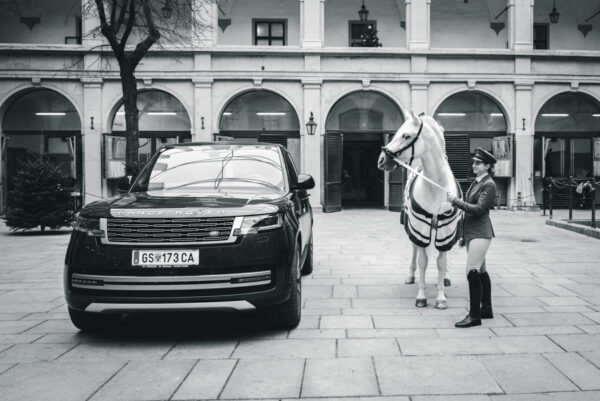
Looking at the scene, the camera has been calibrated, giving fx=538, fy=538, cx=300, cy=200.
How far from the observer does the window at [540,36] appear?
24.1 m

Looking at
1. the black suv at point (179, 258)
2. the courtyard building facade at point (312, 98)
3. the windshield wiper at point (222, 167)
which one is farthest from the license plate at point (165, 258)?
the courtyard building facade at point (312, 98)

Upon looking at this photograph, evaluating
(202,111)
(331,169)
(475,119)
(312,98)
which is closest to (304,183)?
(331,169)

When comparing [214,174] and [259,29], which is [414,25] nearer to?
[259,29]

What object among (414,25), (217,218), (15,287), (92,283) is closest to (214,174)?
(217,218)

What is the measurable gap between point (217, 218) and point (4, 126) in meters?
21.2

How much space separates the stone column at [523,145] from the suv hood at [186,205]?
19.1 metres

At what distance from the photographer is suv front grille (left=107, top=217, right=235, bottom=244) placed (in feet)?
14.9

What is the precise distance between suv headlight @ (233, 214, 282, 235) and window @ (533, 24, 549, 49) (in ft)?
76.1

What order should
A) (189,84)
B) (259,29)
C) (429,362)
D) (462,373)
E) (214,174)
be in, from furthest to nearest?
(259,29) → (189,84) → (214,174) → (429,362) → (462,373)

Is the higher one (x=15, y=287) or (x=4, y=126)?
(x=4, y=126)

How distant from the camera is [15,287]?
7.45 metres

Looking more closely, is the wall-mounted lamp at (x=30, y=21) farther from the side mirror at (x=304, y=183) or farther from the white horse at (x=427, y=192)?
the white horse at (x=427, y=192)

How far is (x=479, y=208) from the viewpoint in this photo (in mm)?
5168

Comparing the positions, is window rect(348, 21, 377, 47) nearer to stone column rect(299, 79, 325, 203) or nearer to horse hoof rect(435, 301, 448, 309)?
stone column rect(299, 79, 325, 203)
